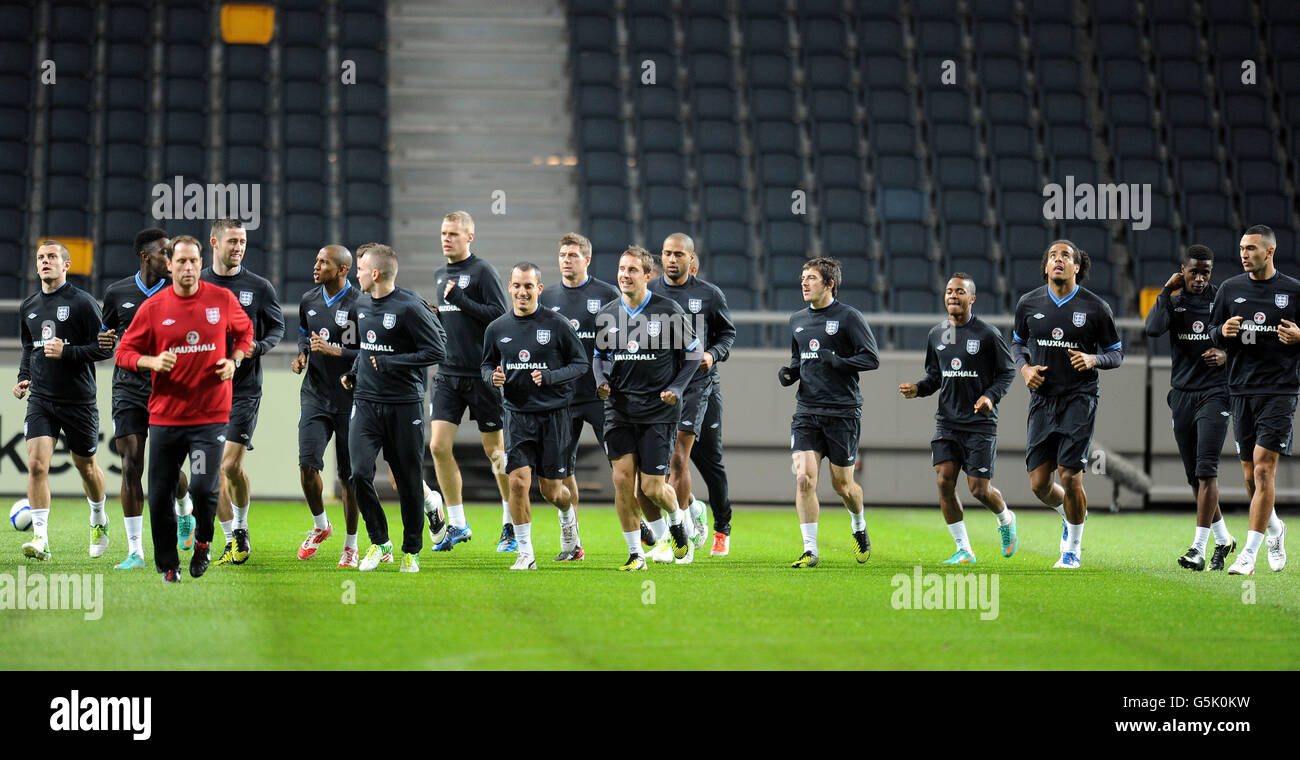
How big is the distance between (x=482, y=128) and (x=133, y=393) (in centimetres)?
1232

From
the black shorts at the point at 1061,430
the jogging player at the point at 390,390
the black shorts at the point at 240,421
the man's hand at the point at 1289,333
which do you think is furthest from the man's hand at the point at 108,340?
the man's hand at the point at 1289,333

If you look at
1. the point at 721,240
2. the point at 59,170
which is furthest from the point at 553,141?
the point at 59,170

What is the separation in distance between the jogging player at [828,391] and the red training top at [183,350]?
3827 millimetres

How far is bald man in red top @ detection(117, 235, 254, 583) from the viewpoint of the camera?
790cm

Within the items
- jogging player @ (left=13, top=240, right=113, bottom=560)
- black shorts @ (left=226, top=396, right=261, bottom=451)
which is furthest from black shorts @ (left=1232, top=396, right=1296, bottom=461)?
jogging player @ (left=13, top=240, right=113, bottom=560)

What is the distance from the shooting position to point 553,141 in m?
20.7

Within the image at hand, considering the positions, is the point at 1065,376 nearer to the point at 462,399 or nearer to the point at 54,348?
the point at 462,399

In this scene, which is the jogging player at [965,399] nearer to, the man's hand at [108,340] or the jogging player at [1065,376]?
the jogging player at [1065,376]

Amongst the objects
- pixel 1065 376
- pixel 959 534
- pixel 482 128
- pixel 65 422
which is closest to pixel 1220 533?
pixel 1065 376

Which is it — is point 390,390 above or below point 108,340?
below

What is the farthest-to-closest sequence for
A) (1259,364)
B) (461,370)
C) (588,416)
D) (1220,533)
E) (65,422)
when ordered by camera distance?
(461,370) < (588,416) < (1220,533) < (65,422) < (1259,364)

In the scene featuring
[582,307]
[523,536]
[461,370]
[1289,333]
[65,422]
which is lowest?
[523,536]

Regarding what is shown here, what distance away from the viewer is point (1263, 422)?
922 centimetres
